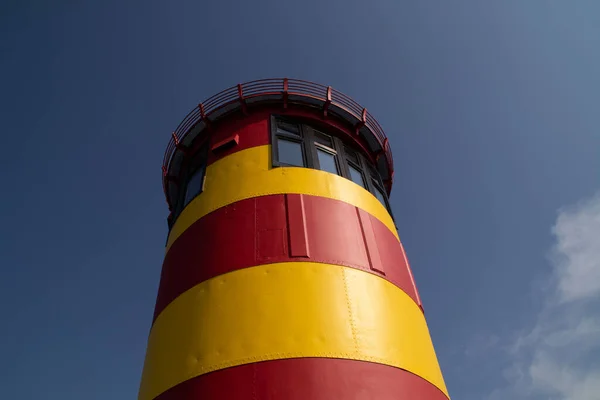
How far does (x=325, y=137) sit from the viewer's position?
41.6 ft

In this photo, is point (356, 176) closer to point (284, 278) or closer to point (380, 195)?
point (380, 195)

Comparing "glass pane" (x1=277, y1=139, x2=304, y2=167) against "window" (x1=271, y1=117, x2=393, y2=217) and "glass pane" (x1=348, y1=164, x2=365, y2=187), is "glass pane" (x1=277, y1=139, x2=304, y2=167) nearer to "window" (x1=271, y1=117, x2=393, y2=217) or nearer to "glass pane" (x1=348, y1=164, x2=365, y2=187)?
"window" (x1=271, y1=117, x2=393, y2=217)

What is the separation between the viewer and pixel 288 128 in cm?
1244

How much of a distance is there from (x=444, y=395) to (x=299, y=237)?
4269 mm

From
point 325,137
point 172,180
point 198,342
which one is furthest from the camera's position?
point 172,180

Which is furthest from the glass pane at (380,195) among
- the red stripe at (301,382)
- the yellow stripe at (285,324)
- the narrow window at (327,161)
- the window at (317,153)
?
the red stripe at (301,382)

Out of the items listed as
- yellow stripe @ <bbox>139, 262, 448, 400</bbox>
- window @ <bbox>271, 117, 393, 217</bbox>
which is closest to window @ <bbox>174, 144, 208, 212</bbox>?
window @ <bbox>271, 117, 393, 217</bbox>

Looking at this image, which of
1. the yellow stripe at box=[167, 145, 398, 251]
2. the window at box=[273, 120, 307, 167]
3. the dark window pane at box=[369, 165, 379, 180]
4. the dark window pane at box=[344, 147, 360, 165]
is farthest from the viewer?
the dark window pane at box=[369, 165, 379, 180]

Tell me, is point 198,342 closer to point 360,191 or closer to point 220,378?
point 220,378

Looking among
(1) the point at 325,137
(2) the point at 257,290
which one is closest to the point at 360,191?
(1) the point at 325,137

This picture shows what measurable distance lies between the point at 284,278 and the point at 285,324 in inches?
39.2

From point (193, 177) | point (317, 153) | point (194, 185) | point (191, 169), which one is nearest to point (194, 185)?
point (194, 185)

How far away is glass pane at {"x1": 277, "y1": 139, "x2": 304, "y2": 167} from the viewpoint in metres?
11.0

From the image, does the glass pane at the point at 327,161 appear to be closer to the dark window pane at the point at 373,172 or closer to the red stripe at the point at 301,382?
the dark window pane at the point at 373,172
